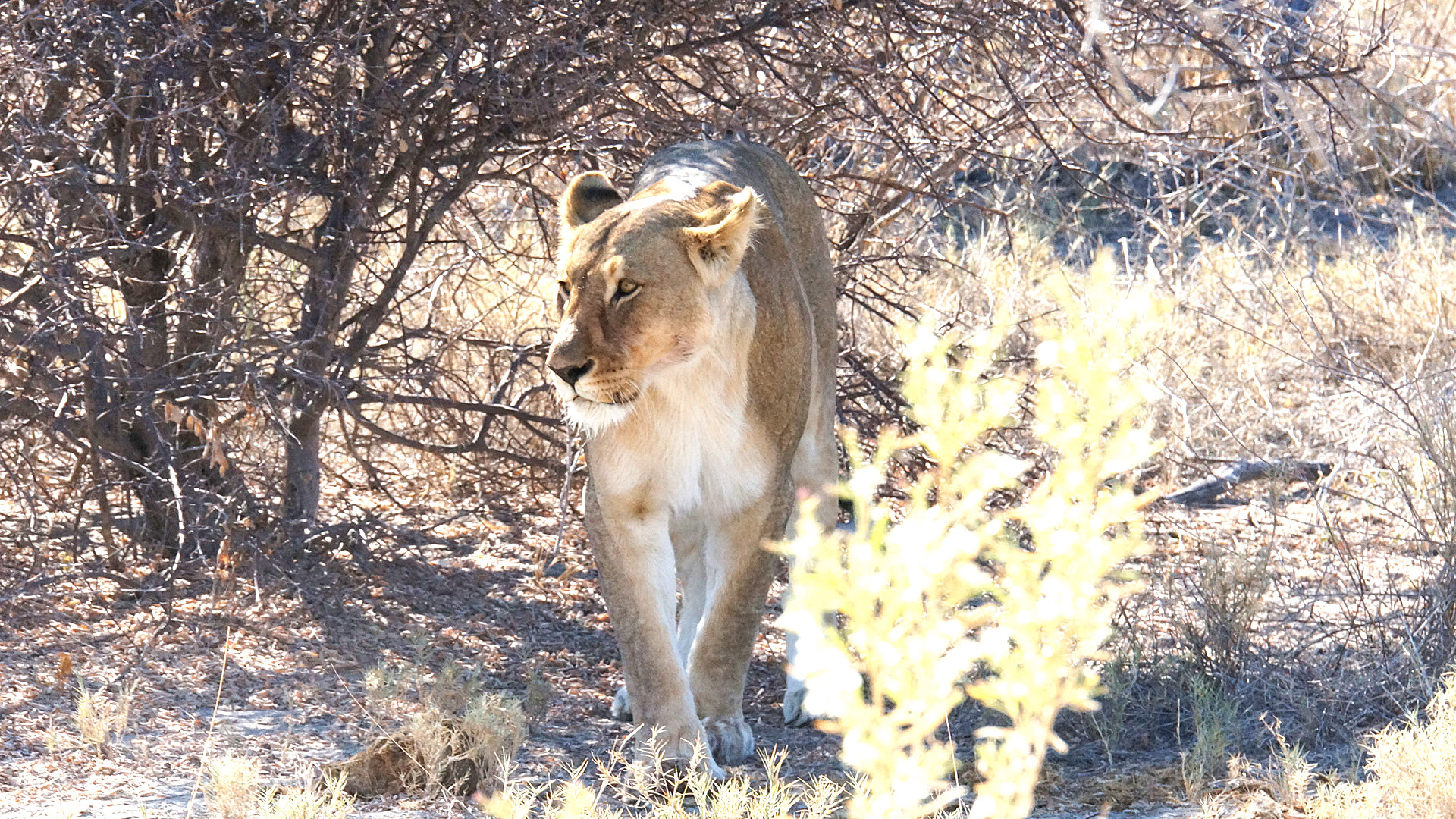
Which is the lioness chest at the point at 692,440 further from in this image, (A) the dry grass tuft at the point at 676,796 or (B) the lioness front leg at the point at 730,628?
(A) the dry grass tuft at the point at 676,796

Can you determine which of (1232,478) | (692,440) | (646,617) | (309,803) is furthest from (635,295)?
(1232,478)

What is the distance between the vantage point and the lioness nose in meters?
3.51

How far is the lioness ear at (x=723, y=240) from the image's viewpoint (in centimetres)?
375

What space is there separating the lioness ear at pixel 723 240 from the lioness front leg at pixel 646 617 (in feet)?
1.95

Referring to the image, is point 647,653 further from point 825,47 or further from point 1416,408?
point 1416,408

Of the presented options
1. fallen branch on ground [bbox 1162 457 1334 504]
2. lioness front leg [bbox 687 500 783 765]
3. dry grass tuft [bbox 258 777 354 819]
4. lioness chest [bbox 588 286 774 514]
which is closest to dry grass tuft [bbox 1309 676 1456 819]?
lioness front leg [bbox 687 500 783 765]

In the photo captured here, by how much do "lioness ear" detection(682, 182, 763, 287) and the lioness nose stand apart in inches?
17.2

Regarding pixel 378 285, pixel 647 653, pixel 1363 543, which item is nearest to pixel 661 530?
pixel 647 653

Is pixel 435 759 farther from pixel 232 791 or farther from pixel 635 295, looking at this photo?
pixel 635 295

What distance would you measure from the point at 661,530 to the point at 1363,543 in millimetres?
2895

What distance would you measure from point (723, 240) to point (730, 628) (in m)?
0.99

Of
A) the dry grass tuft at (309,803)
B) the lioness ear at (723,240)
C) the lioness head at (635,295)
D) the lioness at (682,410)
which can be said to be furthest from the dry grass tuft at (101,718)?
the lioness ear at (723,240)

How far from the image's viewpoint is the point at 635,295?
3.66 metres

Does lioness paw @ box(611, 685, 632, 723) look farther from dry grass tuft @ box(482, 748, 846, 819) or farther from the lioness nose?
the lioness nose
